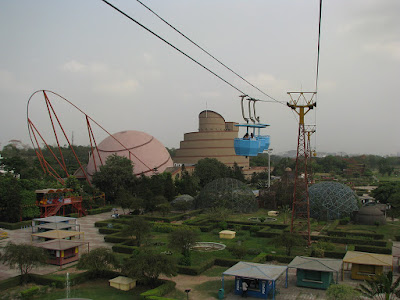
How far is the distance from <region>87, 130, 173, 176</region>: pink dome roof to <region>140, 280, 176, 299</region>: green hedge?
41031 mm

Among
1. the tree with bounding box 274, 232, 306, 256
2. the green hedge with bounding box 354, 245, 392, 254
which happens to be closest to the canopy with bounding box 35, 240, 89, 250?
the tree with bounding box 274, 232, 306, 256

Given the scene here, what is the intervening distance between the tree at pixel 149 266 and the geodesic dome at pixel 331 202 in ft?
77.0

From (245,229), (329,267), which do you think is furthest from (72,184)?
(329,267)

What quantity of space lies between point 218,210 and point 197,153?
177ft

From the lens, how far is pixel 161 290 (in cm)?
1709

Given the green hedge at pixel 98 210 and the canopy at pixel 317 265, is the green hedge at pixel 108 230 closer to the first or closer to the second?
the green hedge at pixel 98 210

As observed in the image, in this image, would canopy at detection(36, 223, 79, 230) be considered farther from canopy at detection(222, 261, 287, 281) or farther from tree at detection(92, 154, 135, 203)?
tree at detection(92, 154, 135, 203)

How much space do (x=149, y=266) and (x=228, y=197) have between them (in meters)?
25.0

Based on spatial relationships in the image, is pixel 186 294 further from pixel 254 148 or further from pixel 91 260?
pixel 254 148

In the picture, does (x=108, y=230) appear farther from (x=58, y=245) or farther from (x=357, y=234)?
→ (x=357, y=234)

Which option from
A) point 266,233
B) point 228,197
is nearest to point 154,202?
point 228,197

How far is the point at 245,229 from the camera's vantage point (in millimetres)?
33531

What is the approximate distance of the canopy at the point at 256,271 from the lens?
1703 centimetres

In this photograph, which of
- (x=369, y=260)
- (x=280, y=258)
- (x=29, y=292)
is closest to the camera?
(x=29, y=292)
